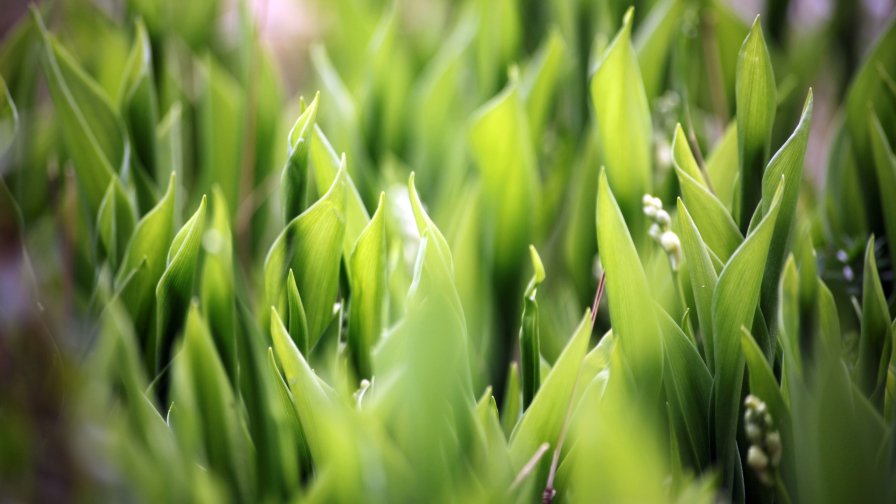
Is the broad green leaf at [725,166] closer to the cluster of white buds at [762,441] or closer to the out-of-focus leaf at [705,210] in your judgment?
the out-of-focus leaf at [705,210]

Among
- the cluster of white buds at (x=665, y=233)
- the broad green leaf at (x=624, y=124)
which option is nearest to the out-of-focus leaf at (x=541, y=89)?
the broad green leaf at (x=624, y=124)

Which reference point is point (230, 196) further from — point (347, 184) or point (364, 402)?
point (364, 402)

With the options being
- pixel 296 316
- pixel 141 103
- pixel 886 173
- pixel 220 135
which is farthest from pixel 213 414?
pixel 886 173

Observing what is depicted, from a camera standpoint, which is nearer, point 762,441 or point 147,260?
point 762,441

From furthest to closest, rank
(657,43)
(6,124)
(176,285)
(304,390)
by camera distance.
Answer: (657,43)
(6,124)
(176,285)
(304,390)

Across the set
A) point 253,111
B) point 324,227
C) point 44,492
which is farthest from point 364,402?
point 253,111

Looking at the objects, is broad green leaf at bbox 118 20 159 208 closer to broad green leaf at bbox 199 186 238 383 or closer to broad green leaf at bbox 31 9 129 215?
broad green leaf at bbox 31 9 129 215

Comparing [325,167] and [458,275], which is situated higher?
[325,167]

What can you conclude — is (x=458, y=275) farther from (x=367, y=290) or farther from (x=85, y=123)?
(x=85, y=123)
